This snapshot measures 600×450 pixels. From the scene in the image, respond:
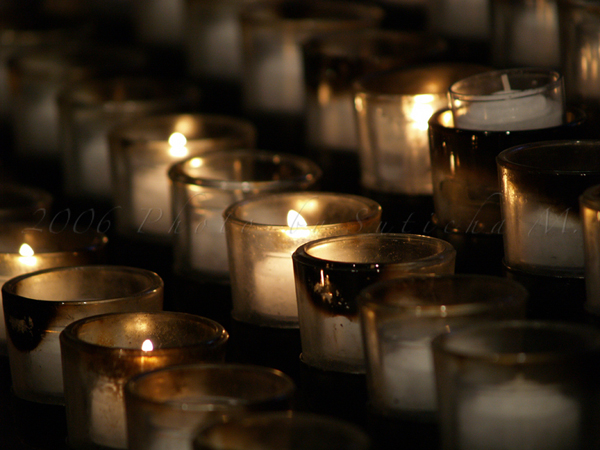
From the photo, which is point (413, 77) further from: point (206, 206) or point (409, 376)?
point (409, 376)

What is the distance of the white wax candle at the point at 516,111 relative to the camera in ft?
2.08

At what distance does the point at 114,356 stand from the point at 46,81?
756 mm

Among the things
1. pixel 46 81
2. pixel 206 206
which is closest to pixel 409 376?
pixel 206 206

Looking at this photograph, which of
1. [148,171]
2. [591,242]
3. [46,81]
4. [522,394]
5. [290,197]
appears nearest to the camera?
[522,394]

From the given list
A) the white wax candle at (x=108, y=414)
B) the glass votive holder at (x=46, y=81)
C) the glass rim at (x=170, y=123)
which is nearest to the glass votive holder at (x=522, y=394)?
the white wax candle at (x=108, y=414)

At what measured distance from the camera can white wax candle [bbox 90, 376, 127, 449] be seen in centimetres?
54

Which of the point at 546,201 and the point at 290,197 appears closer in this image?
the point at 546,201

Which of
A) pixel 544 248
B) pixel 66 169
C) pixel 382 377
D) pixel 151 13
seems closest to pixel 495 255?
pixel 544 248

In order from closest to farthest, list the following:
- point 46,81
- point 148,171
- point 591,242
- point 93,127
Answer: point 591,242 → point 148,171 → point 93,127 → point 46,81

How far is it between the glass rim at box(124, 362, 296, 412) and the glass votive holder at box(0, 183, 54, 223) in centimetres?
41

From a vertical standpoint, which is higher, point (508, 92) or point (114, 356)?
point (508, 92)

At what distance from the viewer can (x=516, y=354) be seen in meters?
0.41

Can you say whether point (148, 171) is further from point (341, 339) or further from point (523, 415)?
point (523, 415)

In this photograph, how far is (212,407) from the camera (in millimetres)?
450
